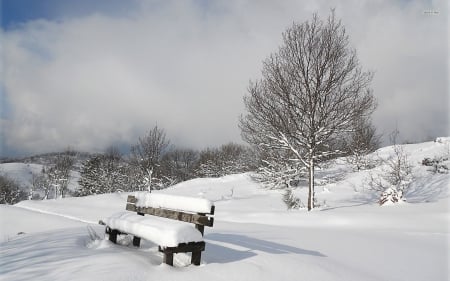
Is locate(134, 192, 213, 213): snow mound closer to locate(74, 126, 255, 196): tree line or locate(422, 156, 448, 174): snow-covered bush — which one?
locate(422, 156, 448, 174): snow-covered bush

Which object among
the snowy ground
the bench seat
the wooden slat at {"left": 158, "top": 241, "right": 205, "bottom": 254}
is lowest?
the snowy ground

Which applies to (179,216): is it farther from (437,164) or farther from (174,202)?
(437,164)

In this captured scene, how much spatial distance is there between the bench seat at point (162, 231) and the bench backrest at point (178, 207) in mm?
330

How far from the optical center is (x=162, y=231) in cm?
425

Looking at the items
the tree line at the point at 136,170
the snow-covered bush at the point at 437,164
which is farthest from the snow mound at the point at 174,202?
the tree line at the point at 136,170

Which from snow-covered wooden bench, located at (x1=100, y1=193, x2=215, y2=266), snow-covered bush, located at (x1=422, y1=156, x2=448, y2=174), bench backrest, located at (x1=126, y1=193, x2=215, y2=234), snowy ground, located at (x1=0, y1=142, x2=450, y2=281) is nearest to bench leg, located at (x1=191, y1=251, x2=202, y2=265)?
snow-covered wooden bench, located at (x1=100, y1=193, x2=215, y2=266)

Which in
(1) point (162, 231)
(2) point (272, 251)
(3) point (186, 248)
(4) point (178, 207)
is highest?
(4) point (178, 207)

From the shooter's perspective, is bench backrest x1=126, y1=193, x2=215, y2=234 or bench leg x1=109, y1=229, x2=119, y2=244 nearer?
bench backrest x1=126, y1=193, x2=215, y2=234

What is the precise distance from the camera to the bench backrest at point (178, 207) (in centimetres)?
480

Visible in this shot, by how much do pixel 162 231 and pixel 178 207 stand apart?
0.96 meters

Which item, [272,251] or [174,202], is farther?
[272,251]

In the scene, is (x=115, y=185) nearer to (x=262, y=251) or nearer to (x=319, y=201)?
(x=319, y=201)

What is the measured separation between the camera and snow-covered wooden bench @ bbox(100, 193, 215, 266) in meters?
4.21

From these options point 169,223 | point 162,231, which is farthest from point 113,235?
point 162,231
